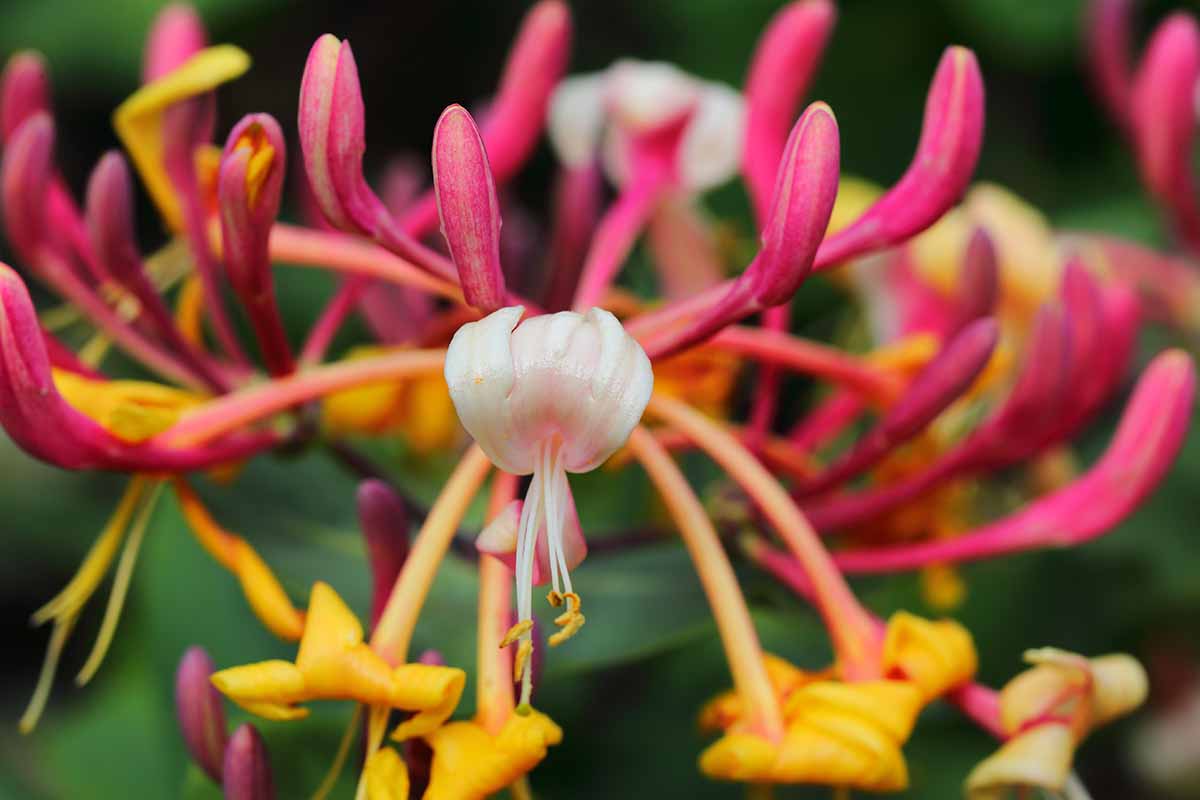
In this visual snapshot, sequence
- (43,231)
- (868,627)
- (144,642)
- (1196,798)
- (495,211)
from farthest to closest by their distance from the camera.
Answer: (1196,798) → (144,642) → (43,231) → (868,627) → (495,211)

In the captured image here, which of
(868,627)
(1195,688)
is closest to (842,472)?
(868,627)

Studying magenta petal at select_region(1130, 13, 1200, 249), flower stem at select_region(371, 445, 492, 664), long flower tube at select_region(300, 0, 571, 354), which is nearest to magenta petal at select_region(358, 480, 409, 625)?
flower stem at select_region(371, 445, 492, 664)

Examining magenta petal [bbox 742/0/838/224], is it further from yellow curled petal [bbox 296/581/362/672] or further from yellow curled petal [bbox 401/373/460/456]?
yellow curled petal [bbox 296/581/362/672]

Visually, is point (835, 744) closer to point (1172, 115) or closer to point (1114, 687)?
point (1114, 687)

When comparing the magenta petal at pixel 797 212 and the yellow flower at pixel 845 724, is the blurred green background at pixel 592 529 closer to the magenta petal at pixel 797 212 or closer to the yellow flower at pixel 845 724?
the yellow flower at pixel 845 724

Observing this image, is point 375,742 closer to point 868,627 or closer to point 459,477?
point 459,477

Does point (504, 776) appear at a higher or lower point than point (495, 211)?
lower

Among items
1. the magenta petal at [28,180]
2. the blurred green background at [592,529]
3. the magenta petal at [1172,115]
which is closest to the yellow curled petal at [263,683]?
the blurred green background at [592,529]
